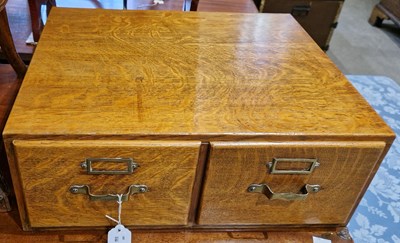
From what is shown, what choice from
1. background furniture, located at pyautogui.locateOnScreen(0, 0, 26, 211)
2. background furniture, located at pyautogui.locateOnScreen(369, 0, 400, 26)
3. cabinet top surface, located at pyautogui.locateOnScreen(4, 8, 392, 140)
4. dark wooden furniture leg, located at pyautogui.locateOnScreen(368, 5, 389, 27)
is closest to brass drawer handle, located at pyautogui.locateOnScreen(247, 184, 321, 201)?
cabinet top surface, located at pyautogui.locateOnScreen(4, 8, 392, 140)

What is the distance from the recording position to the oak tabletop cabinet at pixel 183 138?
59 cm

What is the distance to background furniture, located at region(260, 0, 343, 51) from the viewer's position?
185 centimetres

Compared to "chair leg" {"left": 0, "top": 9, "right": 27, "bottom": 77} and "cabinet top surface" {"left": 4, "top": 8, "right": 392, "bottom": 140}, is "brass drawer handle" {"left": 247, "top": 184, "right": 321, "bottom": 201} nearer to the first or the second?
"cabinet top surface" {"left": 4, "top": 8, "right": 392, "bottom": 140}

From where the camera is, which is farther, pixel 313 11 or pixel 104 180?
pixel 313 11

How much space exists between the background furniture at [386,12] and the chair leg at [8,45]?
2.22 meters

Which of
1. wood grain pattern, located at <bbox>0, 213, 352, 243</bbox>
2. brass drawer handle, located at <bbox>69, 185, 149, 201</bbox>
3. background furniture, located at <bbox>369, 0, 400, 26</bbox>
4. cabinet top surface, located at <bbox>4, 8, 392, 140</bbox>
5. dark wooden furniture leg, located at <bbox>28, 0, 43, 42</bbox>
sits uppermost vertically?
cabinet top surface, located at <bbox>4, 8, 392, 140</bbox>

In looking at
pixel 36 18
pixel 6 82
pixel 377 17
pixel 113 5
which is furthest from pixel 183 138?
pixel 377 17

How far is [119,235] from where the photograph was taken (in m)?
0.68

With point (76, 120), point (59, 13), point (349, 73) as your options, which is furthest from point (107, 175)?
point (349, 73)

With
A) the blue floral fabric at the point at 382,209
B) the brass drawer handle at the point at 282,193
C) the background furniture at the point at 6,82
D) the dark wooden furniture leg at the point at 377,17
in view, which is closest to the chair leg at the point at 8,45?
the background furniture at the point at 6,82

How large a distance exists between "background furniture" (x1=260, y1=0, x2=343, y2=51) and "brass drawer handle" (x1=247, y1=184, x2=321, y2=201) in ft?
4.41

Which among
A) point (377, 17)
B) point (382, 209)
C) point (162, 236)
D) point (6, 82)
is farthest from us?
point (377, 17)

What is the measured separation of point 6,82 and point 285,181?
2.07ft

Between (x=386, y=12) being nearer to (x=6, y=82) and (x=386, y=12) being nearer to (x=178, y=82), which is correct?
(x=178, y=82)
